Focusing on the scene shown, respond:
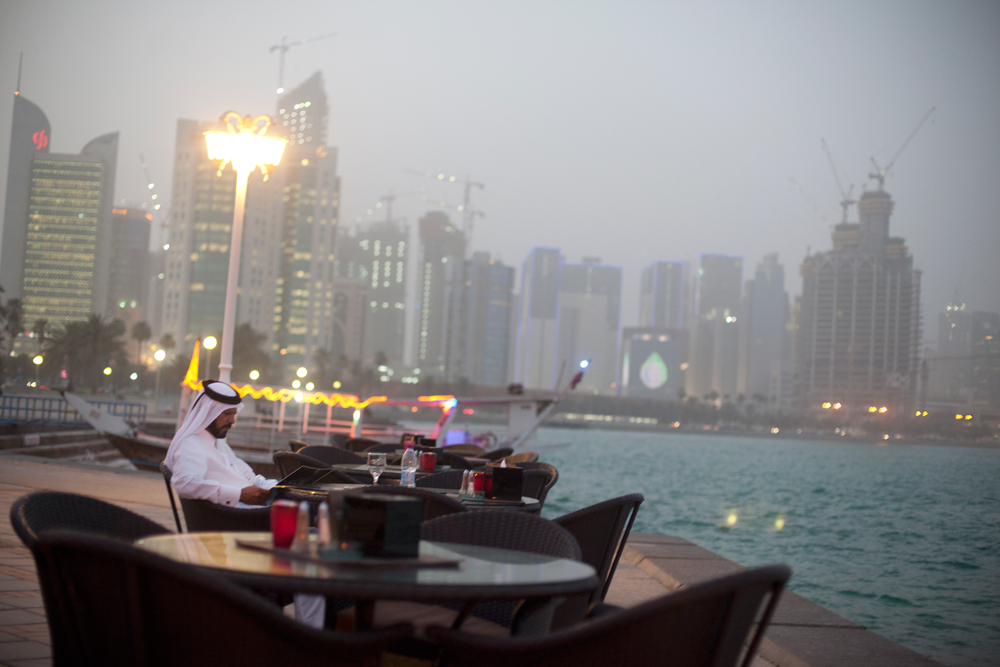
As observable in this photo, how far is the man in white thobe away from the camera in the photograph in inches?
133

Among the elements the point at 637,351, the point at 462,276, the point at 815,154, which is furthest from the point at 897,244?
the point at 462,276

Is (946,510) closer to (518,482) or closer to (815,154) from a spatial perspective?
(518,482)

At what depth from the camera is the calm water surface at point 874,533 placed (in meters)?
8.83

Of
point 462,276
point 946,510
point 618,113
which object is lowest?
point 946,510

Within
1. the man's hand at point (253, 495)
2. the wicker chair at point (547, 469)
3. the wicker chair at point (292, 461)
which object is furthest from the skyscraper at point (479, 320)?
the man's hand at point (253, 495)

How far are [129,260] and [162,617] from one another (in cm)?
13502

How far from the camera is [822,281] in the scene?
212 ft

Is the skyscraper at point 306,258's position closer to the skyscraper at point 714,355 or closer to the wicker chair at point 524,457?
the skyscraper at point 714,355

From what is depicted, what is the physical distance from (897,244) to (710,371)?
438 ft

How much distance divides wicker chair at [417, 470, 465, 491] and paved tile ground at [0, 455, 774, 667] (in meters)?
1.17

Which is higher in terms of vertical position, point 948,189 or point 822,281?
point 822,281

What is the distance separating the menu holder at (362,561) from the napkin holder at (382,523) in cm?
5

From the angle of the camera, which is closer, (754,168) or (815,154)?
(815,154)

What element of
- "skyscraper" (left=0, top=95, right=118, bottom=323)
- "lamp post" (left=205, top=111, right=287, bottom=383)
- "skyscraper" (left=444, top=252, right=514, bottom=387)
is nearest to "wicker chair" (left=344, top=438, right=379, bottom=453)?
"lamp post" (left=205, top=111, right=287, bottom=383)
